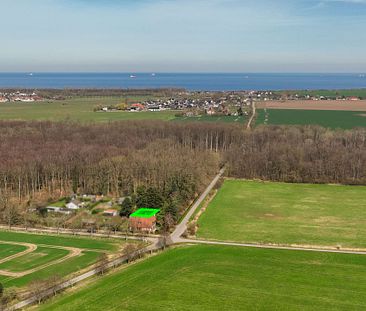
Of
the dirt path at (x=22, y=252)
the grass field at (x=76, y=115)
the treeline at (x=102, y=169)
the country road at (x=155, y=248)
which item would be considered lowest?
the dirt path at (x=22, y=252)

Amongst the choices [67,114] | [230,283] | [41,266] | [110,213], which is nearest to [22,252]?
[41,266]

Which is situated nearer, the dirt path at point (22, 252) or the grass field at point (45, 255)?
the grass field at point (45, 255)

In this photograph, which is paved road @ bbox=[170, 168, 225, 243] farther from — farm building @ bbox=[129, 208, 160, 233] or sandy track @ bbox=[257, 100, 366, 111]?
sandy track @ bbox=[257, 100, 366, 111]

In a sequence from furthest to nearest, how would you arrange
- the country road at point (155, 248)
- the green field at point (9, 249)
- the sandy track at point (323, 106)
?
1. the sandy track at point (323, 106)
2. the green field at point (9, 249)
3. the country road at point (155, 248)

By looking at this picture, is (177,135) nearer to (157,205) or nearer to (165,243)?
(157,205)

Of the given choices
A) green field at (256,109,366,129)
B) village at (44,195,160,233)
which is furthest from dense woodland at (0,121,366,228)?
green field at (256,109,366,129)

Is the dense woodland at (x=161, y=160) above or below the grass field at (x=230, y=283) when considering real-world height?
above

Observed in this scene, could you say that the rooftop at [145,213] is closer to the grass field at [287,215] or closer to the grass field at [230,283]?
the grass field at [287,215]

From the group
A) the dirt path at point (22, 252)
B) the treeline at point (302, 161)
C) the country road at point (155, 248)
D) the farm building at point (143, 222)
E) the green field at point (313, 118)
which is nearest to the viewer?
the country road at point (155, 248)

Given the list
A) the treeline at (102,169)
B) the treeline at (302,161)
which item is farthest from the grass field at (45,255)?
the treeline at (302,161)
